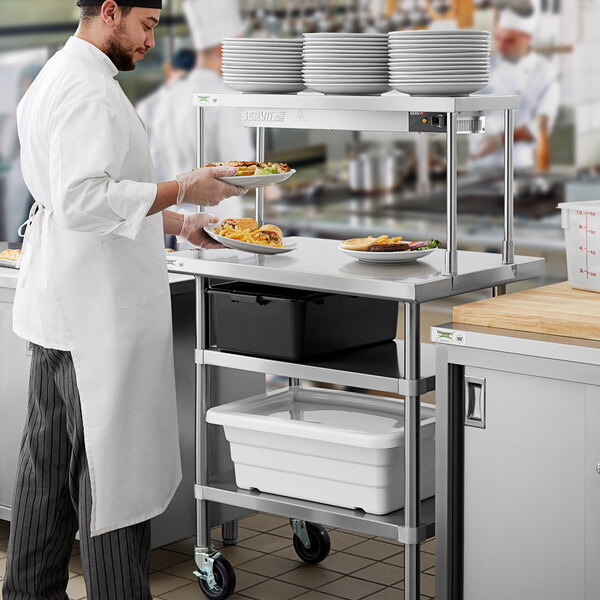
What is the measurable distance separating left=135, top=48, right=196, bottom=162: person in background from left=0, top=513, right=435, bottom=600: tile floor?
234 centimetres

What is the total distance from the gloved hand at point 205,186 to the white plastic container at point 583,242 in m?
0.81

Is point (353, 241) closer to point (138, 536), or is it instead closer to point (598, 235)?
point (598, 235)

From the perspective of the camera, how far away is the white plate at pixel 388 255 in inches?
114

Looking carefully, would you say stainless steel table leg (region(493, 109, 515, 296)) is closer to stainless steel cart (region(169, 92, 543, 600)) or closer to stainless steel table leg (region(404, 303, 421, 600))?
stainless steel cart (region(169, 92, 543, 600))

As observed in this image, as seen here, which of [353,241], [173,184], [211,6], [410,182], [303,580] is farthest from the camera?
[211,6]

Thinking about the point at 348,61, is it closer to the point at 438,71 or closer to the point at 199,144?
the point at 438,71

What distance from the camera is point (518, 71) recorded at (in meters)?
4.38

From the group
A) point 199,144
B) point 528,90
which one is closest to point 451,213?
point 199,144

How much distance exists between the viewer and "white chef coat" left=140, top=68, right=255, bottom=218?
17.1ft

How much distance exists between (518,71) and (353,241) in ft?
5.52

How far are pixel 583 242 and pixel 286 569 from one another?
4.54 ft

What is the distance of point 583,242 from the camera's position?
8.95 ft

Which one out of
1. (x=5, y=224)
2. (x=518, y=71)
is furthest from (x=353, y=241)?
(x=5, y=224)

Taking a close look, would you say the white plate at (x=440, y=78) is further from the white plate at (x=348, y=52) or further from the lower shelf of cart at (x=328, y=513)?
the lower shelf of cart at (x=328, y=513)
